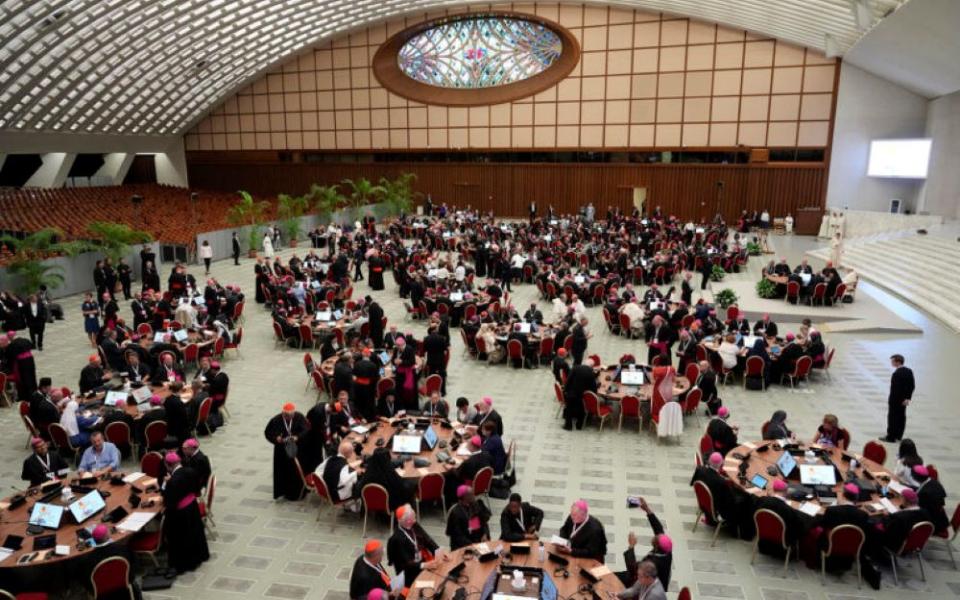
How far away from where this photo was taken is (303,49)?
4238 cm

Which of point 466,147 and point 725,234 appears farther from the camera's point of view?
point 466,147

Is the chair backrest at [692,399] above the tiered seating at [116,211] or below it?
below

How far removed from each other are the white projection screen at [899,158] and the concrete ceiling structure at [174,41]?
106 inches

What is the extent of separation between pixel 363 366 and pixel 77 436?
453 centimetres

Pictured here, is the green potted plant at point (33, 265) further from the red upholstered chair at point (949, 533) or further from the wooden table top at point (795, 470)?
the red upholstered chair at point (949, 533)

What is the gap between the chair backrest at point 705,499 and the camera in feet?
25.9

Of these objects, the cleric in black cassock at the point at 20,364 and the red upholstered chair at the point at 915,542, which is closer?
the red upholstered chair at the point at 915,542

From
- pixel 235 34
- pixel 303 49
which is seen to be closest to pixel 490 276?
pixel 235 34

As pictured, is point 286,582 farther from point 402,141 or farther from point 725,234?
point 402,141

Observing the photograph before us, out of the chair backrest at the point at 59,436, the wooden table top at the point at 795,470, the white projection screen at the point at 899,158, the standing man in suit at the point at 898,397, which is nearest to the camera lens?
the wooden table top at the point at 795,470

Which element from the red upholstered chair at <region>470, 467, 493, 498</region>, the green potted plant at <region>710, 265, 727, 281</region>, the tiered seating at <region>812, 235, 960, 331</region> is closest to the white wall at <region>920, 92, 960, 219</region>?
the tiered seating at <region>812, 235, 960, 331</region>

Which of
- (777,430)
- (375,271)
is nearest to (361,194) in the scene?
(375,271)

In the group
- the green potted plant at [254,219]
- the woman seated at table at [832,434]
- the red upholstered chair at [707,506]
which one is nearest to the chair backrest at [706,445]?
the red upholstered chair at [707,506]

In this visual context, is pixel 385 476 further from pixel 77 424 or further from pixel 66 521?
pixel 77 424
